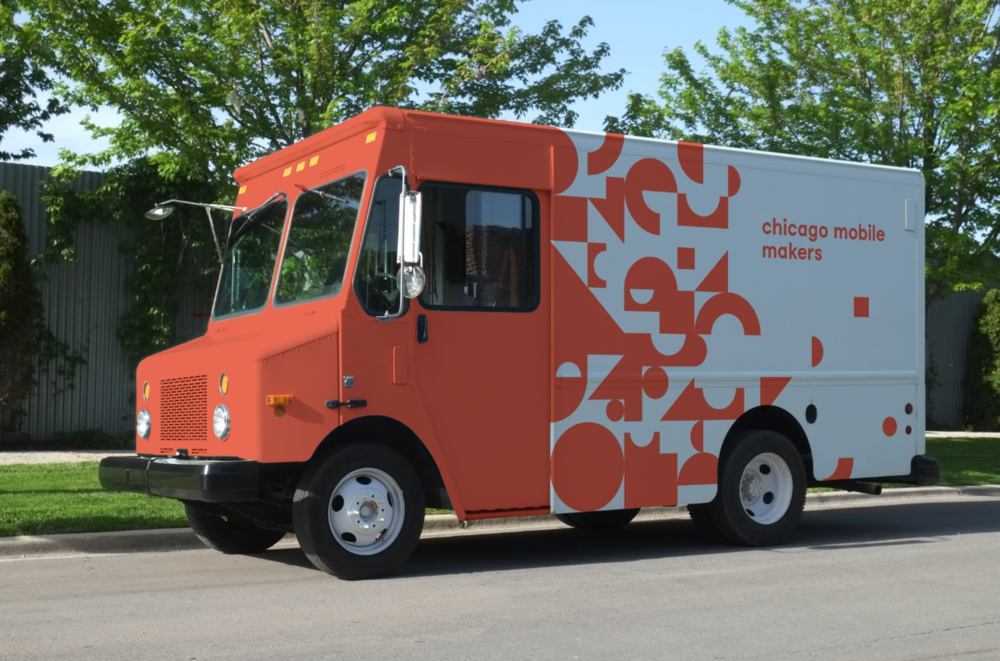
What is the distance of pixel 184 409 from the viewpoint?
815 centimetres

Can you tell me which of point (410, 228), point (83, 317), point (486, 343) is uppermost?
point (410, 228)

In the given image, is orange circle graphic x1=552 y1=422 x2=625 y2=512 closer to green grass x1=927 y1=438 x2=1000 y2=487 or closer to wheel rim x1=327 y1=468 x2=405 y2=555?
Answer: wheel rim x1=327 y1=468 x2=405 y2=555

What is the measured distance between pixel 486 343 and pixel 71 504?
4.78 m

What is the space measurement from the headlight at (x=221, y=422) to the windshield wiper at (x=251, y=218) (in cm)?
201

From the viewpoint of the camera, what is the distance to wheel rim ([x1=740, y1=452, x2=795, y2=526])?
961 cm

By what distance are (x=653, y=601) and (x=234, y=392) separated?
3.07 metres

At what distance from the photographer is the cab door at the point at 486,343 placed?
26.5 ft

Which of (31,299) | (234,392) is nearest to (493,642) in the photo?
(234,392)

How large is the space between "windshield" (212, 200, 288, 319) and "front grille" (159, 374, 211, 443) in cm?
98

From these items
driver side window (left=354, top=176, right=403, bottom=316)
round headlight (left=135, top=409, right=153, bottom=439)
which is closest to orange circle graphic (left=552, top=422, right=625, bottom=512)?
driver side window (left=354, top=176, right=403, bottom=316)

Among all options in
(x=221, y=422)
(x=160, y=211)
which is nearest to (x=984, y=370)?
(x=160, y=211)

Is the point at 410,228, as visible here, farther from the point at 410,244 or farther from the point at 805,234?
the point at 805,234

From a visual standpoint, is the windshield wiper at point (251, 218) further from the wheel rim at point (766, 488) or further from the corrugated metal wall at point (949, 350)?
the corrugated metal wall at point (949, 350)

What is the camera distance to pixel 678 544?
9930 millimetres
